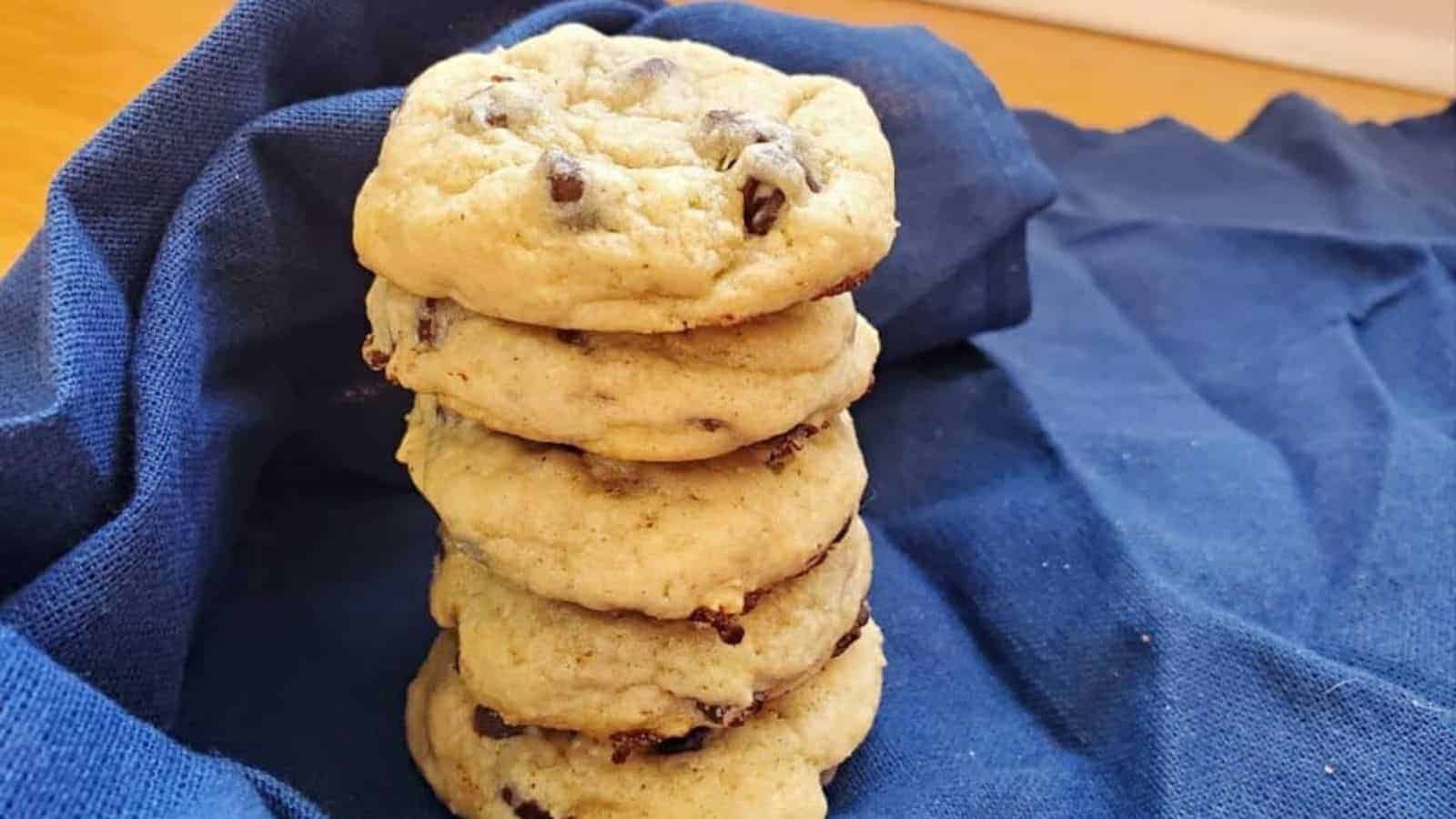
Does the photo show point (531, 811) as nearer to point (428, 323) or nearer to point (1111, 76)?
point (428, 323)

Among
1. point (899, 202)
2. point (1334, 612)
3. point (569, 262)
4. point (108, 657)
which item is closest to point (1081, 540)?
point (1334, 612)

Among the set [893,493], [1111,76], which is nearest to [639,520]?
[893,493]

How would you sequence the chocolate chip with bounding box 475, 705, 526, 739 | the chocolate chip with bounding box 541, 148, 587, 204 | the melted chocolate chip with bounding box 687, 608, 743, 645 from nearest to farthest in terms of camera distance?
1. the chocolate chip with bounding box 541, 148, 587, 204
2. the melted chocolate chip with bounding box 687, 608, 743, 645
3. the chocolate chip with bounding box 475, 705, 526, 739

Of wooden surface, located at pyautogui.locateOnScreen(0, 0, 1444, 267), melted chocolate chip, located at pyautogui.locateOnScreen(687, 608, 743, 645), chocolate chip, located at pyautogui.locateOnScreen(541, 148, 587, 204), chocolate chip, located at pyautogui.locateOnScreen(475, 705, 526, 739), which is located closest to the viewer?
chocolate chip, located at pyautogui.locateOnScreen(541, 148, 587, 204)

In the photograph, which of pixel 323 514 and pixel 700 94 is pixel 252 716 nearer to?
pixel 323 514

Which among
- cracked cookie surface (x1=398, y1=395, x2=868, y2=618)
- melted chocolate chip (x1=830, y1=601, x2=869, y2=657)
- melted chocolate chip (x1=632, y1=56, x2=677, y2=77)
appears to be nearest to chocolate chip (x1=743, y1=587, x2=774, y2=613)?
cracked cookie surface (x1=398, y1=395, x2=868, y2=618)

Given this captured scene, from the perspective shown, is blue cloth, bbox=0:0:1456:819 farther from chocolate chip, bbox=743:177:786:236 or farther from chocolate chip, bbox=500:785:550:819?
chocolate chip, bbox=743:177:786:236
